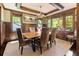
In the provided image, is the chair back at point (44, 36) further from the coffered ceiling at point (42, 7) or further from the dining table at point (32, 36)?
the coffered ceiling at point (42, 7)


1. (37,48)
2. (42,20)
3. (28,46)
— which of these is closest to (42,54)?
(37,48)

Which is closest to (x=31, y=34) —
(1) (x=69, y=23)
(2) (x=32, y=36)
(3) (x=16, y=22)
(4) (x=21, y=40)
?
(2) (x=32, y=36)

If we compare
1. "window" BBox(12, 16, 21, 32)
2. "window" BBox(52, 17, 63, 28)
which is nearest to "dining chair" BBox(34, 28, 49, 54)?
"window" BBox(52, 17, 63, 28)

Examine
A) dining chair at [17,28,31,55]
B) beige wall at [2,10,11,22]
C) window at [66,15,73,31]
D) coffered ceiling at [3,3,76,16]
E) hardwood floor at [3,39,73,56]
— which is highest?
coffered ceiling at [3,3,76,16]

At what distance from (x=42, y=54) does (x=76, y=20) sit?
88cm

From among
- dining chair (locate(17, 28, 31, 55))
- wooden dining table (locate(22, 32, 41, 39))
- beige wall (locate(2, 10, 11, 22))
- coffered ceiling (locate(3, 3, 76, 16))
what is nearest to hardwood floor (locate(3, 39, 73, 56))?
dining chair (locate(17, 28, 31, 55))

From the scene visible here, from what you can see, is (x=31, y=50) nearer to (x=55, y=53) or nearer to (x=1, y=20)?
(x=55, y=53)

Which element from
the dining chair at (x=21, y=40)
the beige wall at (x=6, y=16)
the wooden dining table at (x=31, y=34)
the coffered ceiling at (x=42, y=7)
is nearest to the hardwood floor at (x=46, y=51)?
the dining chair at (x=21, y=40)

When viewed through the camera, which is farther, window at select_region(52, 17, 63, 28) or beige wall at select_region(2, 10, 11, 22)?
window at select_region(52, 17, 63, 28)

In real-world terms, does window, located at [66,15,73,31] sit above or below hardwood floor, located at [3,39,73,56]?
above

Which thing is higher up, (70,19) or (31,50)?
(70,19)

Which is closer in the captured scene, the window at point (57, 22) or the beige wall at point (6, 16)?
the beige wall at point (6, 16)

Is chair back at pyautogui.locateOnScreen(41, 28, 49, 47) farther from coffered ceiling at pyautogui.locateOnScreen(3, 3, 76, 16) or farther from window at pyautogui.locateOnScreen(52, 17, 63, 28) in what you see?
coffered ceiling at pyautogui.locateOnScreen(3, 3, 76, 16)

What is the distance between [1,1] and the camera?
6.44 feet
